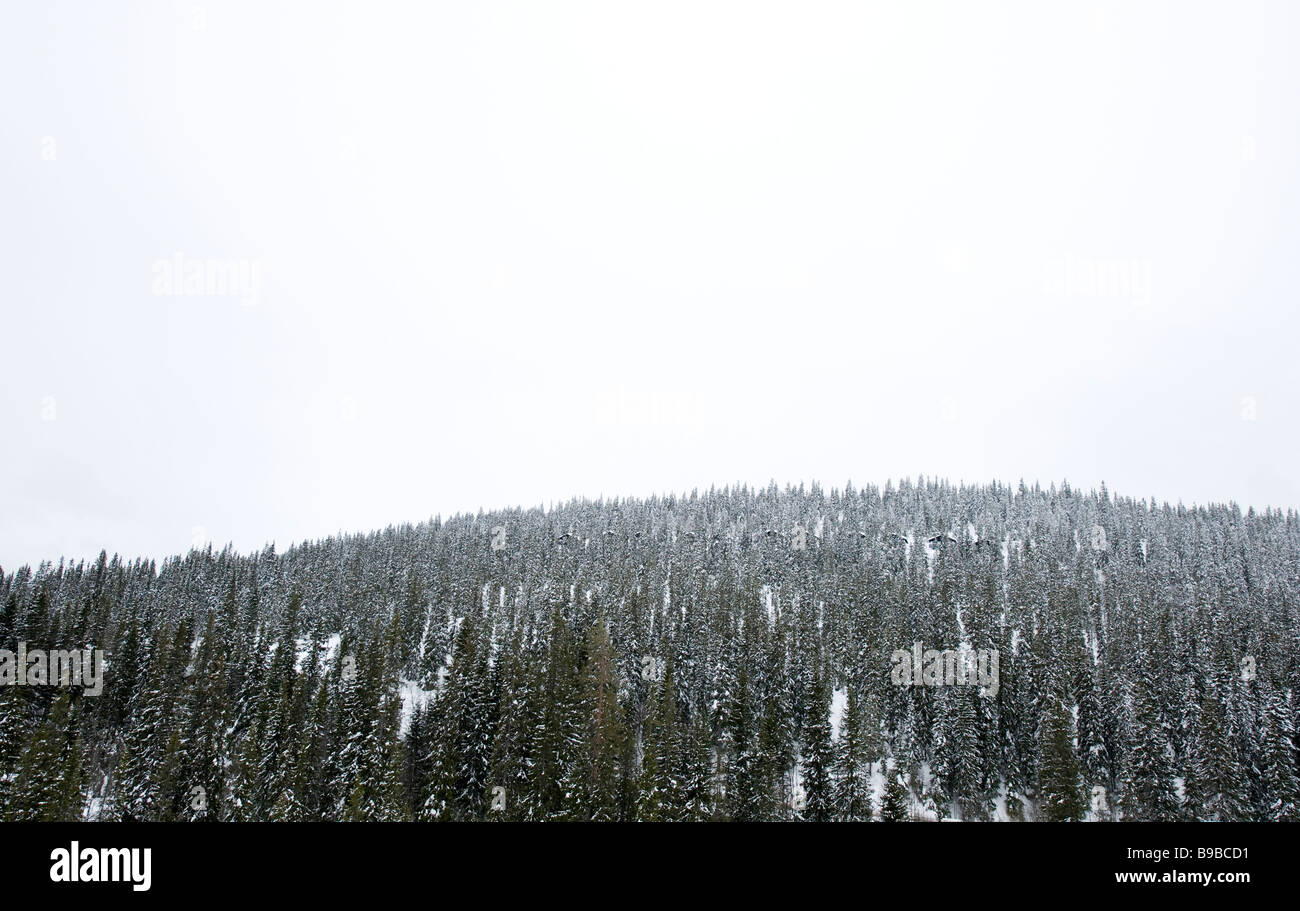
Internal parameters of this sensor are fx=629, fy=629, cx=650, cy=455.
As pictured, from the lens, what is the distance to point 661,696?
211 ft

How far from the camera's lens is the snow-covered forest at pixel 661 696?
1969 inches

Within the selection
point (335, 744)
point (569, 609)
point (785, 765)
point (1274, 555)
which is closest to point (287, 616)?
point (569, 609)

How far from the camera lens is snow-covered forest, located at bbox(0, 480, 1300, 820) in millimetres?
50000

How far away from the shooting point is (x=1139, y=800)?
5447 cm

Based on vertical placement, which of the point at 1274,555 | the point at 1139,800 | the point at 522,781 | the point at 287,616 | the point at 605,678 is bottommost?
the point at 1139,800

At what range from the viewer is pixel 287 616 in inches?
3807
